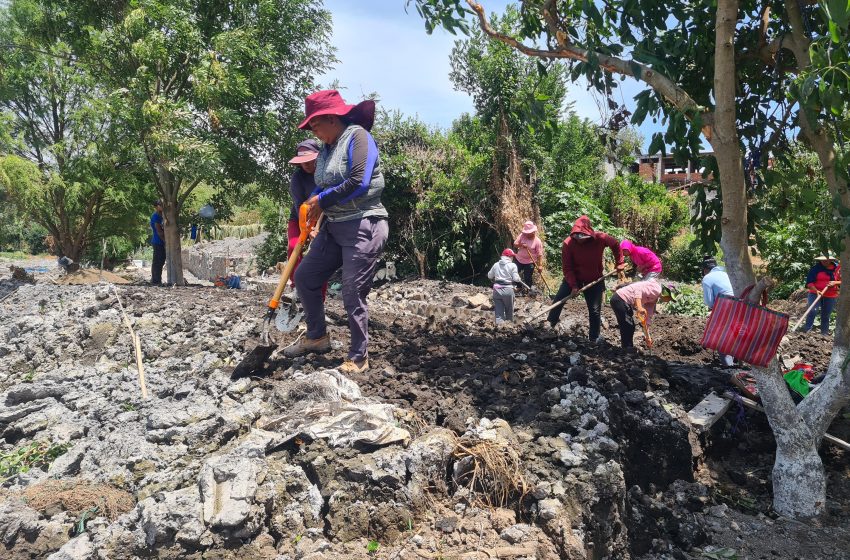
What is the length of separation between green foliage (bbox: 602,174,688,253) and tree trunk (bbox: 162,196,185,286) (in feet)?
40.8

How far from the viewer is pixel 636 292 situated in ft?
20.8

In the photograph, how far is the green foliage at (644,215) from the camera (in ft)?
61.2

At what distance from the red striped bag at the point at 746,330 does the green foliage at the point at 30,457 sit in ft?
13.0

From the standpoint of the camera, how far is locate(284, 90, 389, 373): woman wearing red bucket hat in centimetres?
412

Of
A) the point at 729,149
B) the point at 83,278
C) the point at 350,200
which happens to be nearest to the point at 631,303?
the point at 729,149

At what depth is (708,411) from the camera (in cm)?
437

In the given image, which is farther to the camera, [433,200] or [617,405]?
[433,200]

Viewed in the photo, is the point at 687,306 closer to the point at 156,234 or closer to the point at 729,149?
the point at 729,149

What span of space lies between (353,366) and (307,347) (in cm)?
64

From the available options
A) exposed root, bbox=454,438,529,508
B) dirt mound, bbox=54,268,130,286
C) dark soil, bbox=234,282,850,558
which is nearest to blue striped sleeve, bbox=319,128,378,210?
Result: dark soil, bbox=234,282,850,558

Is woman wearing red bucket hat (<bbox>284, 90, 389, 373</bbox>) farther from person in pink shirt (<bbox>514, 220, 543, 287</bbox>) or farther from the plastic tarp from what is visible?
person in pink shirt (<bbox>514, 220, 543, 287</bbox>)

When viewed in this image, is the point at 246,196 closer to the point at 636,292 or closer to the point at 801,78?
the point at 636,292

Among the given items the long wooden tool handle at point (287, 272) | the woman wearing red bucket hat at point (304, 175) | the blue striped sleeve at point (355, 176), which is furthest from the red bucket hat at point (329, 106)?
the long wooden tool handle at point (287, 272)

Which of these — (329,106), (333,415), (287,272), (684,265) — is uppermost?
(329,106)
